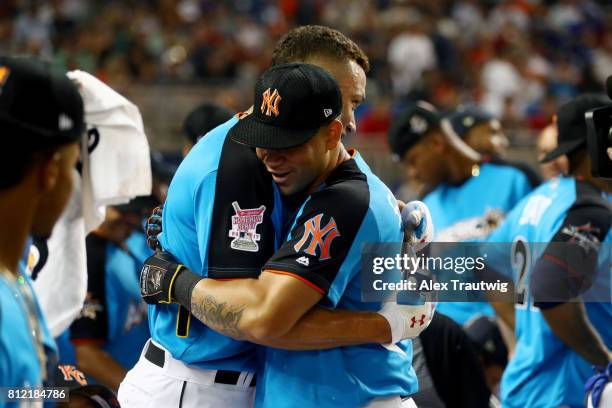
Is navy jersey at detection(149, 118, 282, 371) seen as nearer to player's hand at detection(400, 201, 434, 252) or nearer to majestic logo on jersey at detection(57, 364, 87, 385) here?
player's hand at detection(400, 201, 434, 252)

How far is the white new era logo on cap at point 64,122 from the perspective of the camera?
2646 mm

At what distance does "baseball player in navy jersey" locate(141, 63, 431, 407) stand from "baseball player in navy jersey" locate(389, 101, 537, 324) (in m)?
4.22

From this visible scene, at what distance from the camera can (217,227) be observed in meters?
3.61

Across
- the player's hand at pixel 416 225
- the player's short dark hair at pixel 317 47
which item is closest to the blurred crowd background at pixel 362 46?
the player's short dark hair at pixel 317 47

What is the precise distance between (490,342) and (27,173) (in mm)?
4653

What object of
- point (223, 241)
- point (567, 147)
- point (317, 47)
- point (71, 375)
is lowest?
point (71, 375)

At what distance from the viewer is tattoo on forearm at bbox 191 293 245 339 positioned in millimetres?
3492

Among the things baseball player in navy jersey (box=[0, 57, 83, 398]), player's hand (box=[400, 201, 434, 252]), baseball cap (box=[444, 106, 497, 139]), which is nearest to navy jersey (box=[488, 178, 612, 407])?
player's hand (box=[400, 201, 434, 252])

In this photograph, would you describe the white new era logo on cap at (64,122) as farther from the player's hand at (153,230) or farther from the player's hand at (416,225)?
the player's hand at (416,225)

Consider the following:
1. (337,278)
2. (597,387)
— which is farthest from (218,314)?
(597,387)

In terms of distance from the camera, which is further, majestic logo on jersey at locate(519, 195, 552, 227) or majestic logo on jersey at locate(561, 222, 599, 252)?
majestic logo on jersey at locate(519, 195, 552, 227)

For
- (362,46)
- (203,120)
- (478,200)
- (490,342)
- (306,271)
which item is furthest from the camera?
(362,46)

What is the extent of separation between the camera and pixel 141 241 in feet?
21.5

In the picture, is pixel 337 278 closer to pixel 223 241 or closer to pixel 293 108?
pixel 223 241
